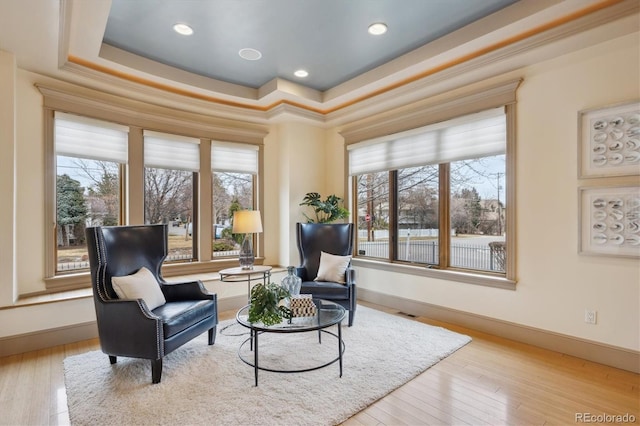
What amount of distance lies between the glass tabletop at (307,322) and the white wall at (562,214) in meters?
1.84

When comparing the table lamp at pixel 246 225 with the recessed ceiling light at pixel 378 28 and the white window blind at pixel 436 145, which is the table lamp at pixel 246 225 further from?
the recessed ceiling light at pixel 378 28

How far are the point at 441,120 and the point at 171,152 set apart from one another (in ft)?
11.6

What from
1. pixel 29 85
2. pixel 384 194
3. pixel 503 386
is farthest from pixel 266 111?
pixel 503 386

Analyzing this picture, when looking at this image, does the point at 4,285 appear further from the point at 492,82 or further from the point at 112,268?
the point at 492,82

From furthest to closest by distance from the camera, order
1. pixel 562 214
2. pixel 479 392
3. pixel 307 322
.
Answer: pixel 562 214 → pixel 307 322 → pixel 479 392

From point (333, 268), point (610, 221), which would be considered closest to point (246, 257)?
point (333, 268)

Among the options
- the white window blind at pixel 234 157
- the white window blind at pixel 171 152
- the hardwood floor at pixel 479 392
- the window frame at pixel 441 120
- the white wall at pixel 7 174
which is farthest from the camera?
the white window blind at pixel 234 157

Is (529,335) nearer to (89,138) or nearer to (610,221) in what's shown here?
(610,221)

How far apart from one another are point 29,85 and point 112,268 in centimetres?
222

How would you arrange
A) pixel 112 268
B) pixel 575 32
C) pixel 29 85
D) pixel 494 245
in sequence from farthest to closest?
pixel 494 245
pixel 29 85
pixel 112 268
pixel 575 32

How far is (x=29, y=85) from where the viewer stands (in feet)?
11.0

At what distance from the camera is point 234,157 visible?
16.2 ft

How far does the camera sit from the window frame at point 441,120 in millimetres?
3340

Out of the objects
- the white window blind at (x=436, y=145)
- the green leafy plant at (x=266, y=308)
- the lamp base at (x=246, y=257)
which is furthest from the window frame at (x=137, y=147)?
the green leafy plant at (x=266, y=308)
